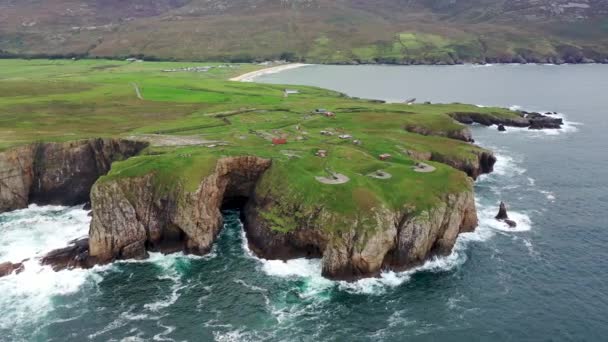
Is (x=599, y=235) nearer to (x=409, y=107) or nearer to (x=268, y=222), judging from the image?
(x=268, y=222)

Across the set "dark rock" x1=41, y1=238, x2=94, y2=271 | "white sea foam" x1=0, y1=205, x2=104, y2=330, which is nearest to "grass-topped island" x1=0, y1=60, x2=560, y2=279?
"dark rock" x1=41, y1=238, x2=94, y2=271

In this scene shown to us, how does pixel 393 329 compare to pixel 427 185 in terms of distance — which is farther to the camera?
pixel 427 185

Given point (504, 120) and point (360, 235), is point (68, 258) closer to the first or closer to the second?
point (360, 235)

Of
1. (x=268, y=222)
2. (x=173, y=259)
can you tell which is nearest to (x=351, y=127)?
(x=268, y=222)

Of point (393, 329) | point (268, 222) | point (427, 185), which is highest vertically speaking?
point (427, 185)

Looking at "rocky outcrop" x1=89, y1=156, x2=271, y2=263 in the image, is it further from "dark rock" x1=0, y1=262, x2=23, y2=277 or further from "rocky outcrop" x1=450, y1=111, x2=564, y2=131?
"rocky outcrop" x1=450, y1=111, x2=564, y2=131

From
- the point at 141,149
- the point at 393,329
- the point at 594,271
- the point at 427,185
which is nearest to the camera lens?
the point at 393,329

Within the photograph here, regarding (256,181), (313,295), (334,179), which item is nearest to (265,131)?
(256,181)

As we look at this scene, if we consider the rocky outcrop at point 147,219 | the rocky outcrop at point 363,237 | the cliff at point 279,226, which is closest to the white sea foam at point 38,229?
the cliff at point 279,226
